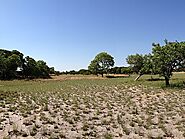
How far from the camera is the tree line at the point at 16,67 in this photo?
8553 cm

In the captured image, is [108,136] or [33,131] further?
[33,131]

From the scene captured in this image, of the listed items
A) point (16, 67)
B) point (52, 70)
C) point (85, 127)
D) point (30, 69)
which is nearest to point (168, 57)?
point (85, 127)

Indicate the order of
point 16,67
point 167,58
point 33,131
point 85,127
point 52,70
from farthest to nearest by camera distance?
point 52,70 → point 16,67 → point 167,58 → point 85,127 → point 33,131

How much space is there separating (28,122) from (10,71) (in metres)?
78.7

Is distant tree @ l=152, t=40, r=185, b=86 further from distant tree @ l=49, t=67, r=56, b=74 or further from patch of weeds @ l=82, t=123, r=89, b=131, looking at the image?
distant tree @ l=49, t=67, r=56, b=74

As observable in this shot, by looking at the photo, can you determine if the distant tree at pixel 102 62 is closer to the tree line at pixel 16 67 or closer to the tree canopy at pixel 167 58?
the tree line at pixel 16 67

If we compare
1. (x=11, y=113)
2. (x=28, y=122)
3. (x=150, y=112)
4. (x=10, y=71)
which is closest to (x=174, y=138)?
(x=150, y=112)

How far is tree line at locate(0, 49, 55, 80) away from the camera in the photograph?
8553 centimetres

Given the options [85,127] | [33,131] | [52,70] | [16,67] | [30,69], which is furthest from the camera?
[52,70]

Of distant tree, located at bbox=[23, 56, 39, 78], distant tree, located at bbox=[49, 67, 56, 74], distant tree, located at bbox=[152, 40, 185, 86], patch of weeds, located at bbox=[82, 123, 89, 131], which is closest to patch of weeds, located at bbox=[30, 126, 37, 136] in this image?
patch of weeds, located at bbox=[82, 123, 89, 131]

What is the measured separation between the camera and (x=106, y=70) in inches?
4279

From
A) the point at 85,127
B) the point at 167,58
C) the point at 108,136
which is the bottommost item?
the point at 108,136

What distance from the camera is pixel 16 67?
94125 millimetres

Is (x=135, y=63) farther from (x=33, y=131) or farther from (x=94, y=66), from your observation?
(x=33, y=131)
